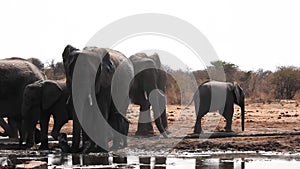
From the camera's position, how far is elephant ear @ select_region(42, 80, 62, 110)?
1808 centimetres

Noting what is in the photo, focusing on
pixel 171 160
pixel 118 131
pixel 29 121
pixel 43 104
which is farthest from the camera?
pixel 118 131

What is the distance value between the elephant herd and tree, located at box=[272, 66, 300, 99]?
91.8 ft

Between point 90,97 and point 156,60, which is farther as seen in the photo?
point 156,60

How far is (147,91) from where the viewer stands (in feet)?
71.2

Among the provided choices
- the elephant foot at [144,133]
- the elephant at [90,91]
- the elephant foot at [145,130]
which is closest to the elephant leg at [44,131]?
the elephant at [90,91]

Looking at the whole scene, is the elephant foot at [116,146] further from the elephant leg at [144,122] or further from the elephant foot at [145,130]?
the elephant leg at [144,122]

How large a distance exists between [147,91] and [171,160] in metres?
6.38

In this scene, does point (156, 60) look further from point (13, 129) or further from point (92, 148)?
point (92, 148)

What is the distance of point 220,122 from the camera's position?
2709 cm

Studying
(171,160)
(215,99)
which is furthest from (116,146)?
(215,99)

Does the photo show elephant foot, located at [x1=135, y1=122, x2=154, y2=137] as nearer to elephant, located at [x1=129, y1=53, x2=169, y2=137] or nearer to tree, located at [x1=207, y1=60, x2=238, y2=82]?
elephant, located at [x1=129, y1=53, x2=169, y2=137]

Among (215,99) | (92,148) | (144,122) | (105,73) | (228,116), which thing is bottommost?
(92,148)

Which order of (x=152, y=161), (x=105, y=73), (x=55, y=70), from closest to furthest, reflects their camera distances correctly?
(x=152, y=161), (x=105, y=73), (x=55, y=70)

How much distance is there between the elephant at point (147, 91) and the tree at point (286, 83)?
28.3 meters
